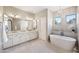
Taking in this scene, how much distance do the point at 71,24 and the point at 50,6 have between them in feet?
2.12

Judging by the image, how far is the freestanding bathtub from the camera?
58.3 inches

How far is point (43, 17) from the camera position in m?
1.61

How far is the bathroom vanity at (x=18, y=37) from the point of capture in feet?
4.78

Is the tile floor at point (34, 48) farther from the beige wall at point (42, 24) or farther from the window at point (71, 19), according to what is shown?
the window at point (71, 19)

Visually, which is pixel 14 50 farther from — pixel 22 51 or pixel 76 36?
pixel 76 36

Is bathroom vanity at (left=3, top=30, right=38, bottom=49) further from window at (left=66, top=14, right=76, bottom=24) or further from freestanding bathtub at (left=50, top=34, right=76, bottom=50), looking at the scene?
window at (left=66, top=14, right=76, bottom=24)

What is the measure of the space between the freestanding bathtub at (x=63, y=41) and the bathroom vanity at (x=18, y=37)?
46 cm

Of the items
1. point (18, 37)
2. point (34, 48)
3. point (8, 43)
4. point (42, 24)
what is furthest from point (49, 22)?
point (8, 43)

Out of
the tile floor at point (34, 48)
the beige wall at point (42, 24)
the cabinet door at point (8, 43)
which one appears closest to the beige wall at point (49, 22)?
the beige wall at point (42, 24)

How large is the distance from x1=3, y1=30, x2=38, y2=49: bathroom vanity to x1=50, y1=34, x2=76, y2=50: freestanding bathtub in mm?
455
